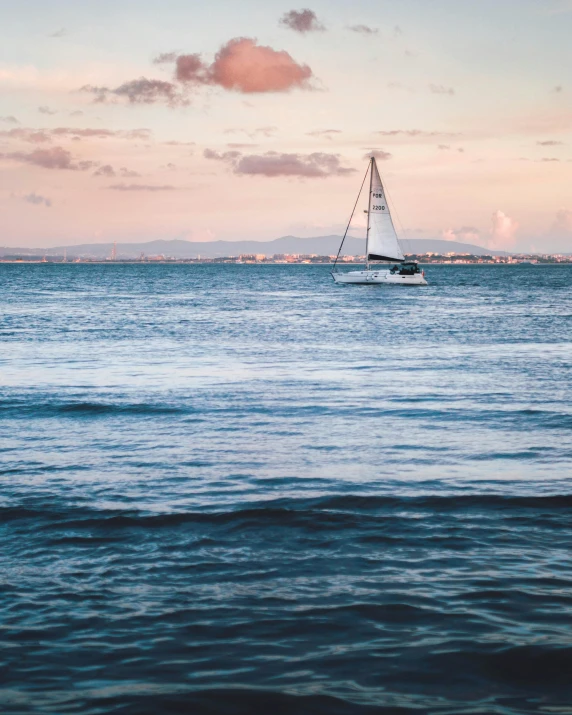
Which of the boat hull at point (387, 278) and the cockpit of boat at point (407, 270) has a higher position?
the cockpit of boat at point (407, 270)

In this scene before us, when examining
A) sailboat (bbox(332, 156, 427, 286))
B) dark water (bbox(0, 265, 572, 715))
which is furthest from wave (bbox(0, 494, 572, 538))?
sailboat (bbox(332, 156, 427, 286))

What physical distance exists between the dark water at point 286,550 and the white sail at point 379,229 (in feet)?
274

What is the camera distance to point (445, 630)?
7457 mm

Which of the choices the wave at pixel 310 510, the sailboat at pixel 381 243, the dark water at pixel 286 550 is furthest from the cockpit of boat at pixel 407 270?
the wave at pixel 310 510

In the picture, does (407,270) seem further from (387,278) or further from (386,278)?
(386,278)

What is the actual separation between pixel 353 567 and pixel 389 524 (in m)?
1.68

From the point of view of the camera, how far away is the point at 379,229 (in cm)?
10612

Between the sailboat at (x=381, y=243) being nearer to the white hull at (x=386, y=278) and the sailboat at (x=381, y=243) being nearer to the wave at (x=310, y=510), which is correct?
the white hull at (x=386, y=278)

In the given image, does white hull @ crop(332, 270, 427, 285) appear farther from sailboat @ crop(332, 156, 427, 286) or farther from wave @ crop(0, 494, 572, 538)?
wave @ crop(0, 494, 572, 538)

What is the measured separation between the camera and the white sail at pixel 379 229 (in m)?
106

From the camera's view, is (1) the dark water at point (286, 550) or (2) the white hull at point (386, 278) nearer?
(1) the dark water at point (286, 550)

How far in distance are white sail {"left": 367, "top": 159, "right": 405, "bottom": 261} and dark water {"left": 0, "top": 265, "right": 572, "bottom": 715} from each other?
8358 cm

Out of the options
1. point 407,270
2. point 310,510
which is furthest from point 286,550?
point 407,270

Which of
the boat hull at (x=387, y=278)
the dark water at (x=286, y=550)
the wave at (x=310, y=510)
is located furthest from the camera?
the boat hull at (x=387, y=278)
